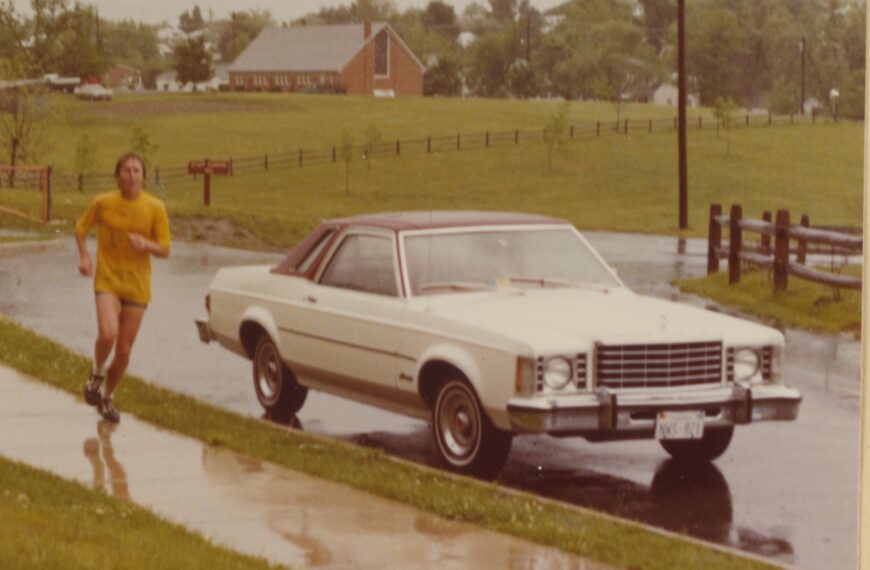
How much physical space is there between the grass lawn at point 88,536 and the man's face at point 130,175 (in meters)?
2.28

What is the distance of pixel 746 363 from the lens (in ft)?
36.9

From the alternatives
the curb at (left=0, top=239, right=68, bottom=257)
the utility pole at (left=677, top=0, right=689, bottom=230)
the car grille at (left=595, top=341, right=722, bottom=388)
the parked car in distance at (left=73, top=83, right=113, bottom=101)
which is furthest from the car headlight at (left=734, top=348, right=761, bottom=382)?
the curb at (left=0, top=239, right=68, bottom=257)

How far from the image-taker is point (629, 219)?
832 inches

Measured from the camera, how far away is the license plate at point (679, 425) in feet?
35.6

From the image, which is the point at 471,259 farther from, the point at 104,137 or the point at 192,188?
the point at 192,188

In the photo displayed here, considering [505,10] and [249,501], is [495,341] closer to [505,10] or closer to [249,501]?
[249,501]

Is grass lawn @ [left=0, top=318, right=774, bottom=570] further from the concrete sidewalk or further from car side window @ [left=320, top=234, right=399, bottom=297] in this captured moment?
car side window @ [left=320, top=234, right=399, bottom=297]

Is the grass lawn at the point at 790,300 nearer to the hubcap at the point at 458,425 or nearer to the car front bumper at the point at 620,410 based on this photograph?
the car front bumper at the point at 620,410

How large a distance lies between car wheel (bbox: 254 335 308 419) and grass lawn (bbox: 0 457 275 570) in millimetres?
3172

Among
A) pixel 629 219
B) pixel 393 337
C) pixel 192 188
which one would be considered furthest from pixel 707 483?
pixel 629 219

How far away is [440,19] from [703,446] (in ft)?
11.0

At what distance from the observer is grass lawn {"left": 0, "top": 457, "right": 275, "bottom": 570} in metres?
8.33

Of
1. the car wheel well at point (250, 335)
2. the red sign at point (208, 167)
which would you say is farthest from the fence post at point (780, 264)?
the car wheel well at point (250, 335)

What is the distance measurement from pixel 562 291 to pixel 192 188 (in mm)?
5353
